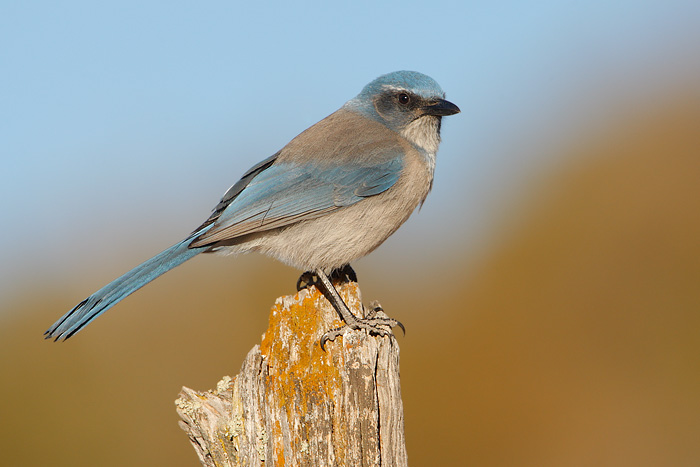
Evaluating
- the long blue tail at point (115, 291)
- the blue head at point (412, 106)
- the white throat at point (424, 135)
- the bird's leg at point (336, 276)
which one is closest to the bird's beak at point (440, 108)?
the blue head at point (412, 106)

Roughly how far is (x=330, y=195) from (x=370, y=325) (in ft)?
4.36

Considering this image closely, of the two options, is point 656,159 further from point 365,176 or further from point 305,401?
point 305,401

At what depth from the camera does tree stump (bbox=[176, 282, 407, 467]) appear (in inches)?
150

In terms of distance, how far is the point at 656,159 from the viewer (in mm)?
10148

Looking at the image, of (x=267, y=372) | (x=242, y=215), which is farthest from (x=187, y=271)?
(x=267, y=372)

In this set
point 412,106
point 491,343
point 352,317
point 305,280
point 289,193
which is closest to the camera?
point 352,317

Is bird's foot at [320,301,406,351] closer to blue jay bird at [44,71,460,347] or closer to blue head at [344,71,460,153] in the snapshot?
blue jay bird at [44,71,460,347]

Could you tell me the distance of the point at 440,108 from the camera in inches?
245

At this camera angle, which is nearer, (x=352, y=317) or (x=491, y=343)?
(x=352, y=317)

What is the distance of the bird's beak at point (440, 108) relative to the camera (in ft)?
20.2

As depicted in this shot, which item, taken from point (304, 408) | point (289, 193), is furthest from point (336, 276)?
point (304, 408)

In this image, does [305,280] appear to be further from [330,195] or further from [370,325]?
[370,325]

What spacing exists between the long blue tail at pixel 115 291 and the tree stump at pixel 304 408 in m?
1.17

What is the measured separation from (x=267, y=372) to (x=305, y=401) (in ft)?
1.04
